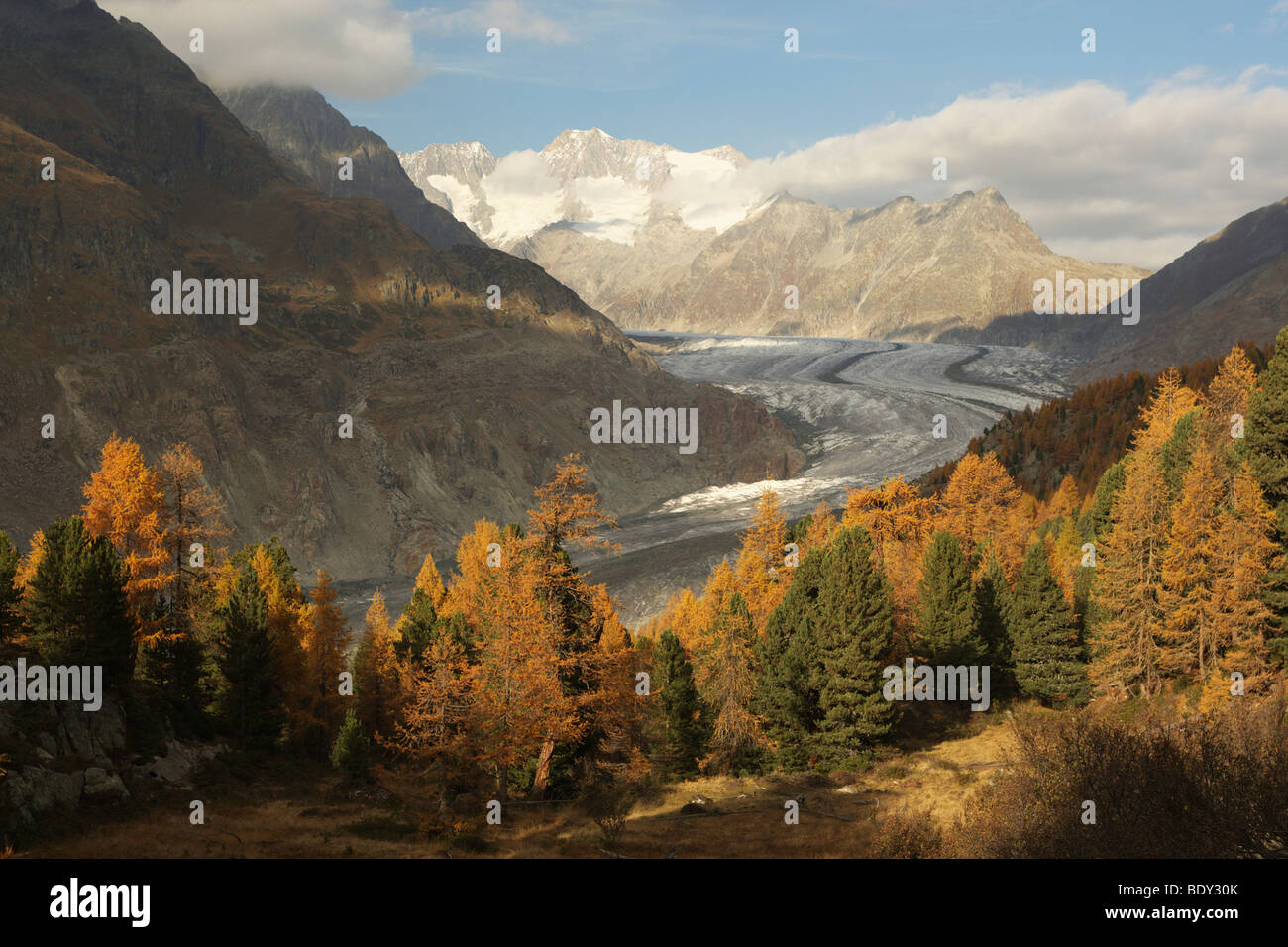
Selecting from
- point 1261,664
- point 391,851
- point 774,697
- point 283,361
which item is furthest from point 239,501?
point 1261,664

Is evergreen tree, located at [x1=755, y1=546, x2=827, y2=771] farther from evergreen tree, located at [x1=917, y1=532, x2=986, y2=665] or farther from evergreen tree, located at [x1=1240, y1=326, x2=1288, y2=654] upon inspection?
evergreen tree, located at [x1=1240, y1=326, x2=1288, y2=654]

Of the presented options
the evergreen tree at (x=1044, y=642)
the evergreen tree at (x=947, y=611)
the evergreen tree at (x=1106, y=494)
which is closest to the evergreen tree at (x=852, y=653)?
the evergreen tree at (x=947, y=611)

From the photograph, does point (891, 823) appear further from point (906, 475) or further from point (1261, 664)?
point (906, 475)

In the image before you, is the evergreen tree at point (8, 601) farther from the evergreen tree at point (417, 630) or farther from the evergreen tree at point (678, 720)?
the evergreen tree at point (678, 720)

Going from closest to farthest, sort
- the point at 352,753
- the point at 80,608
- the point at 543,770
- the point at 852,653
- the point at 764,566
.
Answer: the point at 543,770 → the point at 80,608 → the point at 352,753 → the point at 852,653 → the point at 764,566

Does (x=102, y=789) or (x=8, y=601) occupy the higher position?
(x=8, y=601)

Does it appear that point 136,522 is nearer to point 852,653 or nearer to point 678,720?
point 678,720

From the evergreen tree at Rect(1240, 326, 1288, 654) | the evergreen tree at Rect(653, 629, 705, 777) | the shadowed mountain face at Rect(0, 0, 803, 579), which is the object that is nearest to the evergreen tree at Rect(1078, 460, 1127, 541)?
the evergreen tree at Rect(1240, 326, 1288, 654)

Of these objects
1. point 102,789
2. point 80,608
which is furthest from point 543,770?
point 80,608

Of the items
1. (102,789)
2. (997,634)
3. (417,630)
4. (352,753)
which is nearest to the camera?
(102,789)
